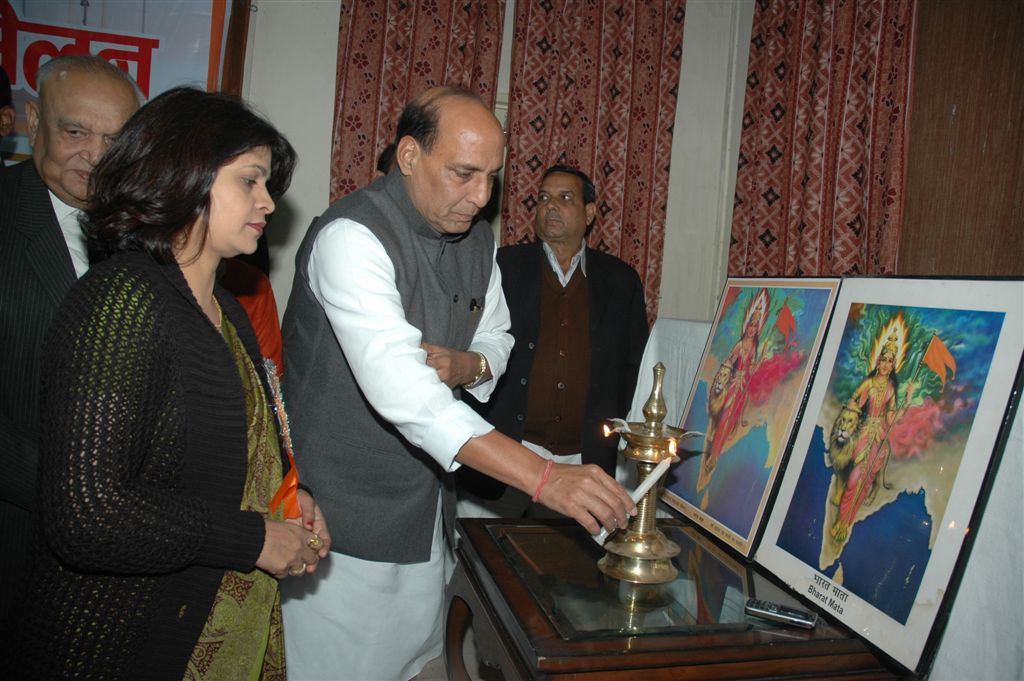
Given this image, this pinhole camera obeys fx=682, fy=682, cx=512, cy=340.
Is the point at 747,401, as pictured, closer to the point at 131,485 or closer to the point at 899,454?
the point at 899,454

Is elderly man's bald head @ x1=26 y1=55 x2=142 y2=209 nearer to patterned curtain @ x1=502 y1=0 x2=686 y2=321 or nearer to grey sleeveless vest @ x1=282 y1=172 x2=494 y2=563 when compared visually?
grey sleeveless vest @ x1=282 y1=172 x2=494 y2=563

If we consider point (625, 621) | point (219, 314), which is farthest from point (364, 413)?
point (625, 621)

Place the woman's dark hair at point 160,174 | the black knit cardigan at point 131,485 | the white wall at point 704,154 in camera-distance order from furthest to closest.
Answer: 1. the white wall at point 704,154
2. the woman's dark hair at point 160,174
3. the black knit cardigan at point 131,485

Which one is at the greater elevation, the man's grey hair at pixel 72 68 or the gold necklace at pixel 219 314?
the man's grey hair at pixel 72 68

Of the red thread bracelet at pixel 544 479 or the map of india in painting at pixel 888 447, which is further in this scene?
the red thread bracelet at pixel 544 479

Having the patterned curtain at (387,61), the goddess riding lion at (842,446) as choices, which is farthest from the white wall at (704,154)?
the goddess riding lion at (842,446)

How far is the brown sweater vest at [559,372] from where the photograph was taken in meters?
2.67

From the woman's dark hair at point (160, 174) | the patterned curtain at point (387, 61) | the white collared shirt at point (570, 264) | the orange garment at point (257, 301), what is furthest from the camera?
the patterned curtain at point (387, 61)

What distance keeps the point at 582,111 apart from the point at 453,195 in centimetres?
199

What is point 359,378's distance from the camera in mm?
1255

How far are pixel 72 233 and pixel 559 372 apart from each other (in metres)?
1.69

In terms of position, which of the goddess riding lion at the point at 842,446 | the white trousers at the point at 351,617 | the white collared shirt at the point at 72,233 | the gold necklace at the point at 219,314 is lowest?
the white trousers at the point at 351,617

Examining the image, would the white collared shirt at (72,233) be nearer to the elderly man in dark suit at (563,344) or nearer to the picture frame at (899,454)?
the elderly man in dark suit at (563,344)

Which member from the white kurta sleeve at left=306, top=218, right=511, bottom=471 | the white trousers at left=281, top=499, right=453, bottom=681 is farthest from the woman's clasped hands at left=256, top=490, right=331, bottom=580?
the white trousers at left=281, top=499, right=453, bottom=681
